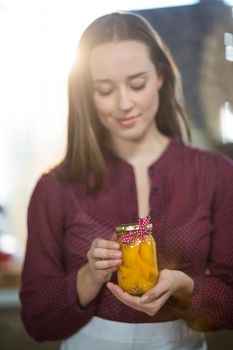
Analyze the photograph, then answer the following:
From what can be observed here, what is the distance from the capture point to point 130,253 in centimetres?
70

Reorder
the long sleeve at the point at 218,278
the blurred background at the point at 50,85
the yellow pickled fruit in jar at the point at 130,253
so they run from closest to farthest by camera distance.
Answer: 1. the yellow pickled fruit in jar at the point at 130,253
2. the long sleeve at the point at 218,278
3. the blurred background at the point at 50,85

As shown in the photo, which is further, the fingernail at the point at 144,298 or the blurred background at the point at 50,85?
the blurred background at the point at 50,85

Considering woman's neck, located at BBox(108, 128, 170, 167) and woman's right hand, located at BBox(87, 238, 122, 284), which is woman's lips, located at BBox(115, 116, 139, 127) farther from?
woman's right hand, located at BBox(87, 238, 122, 284)

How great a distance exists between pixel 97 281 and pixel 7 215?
1.06 feet

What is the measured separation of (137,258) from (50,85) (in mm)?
463

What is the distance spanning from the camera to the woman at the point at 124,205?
86 cm

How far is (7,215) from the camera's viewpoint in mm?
1062

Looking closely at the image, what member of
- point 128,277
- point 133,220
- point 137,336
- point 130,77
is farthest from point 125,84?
point 137,336

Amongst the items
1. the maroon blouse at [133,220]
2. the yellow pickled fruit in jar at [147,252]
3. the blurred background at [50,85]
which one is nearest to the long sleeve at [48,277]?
the maroon blouse at [133,220]

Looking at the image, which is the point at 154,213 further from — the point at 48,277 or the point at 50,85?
the point at 50,85

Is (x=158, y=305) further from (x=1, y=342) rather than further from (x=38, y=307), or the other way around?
(x=1, y=342)

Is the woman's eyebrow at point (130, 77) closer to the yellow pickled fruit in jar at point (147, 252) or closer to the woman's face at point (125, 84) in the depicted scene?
the woman's face at point (125, 84)

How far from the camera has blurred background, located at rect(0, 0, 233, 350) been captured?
3.19ft

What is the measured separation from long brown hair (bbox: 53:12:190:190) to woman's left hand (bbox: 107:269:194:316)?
233 millimetres
